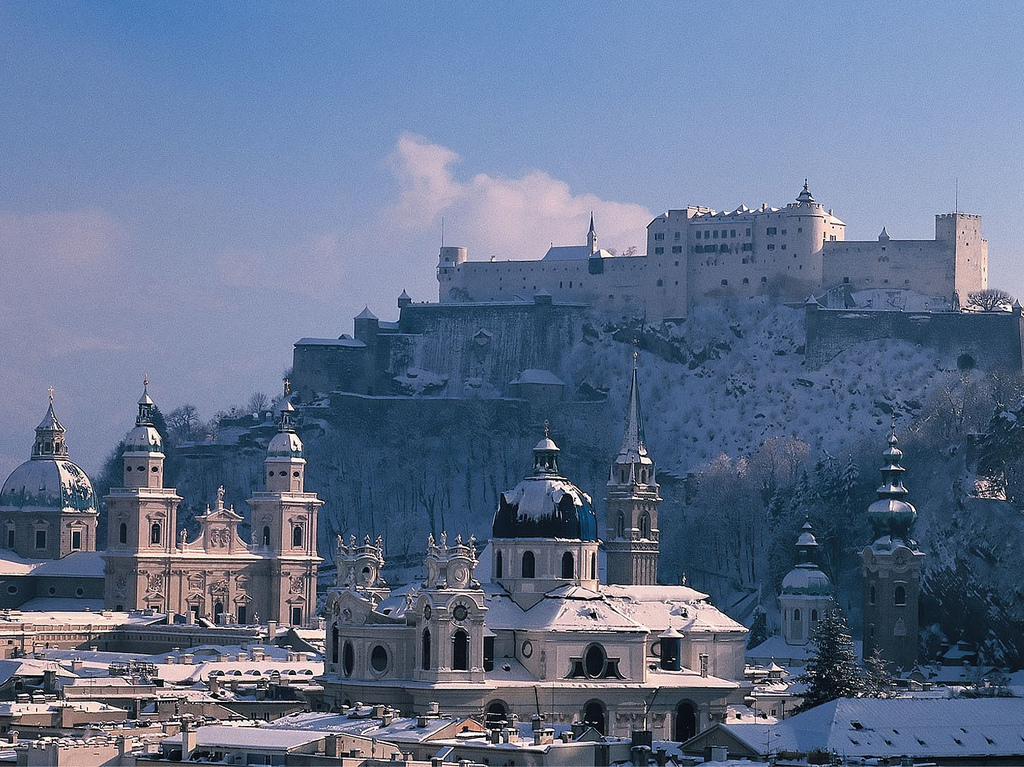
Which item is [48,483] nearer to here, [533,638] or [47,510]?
[47,510]

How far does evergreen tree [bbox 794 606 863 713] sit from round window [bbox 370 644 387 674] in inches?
615

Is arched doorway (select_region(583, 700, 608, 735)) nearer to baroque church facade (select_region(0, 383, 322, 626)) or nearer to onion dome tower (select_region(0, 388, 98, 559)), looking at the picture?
baroque church facade (select_region(0, 383, 322, 626))

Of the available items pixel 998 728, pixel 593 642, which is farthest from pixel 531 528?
pixel 998 728

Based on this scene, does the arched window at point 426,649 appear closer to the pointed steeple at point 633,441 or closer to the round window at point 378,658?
the round window at point 378,658

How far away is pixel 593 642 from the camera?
Result: 11419cm

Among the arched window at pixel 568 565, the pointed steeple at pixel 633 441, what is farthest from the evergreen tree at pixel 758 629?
the arched window at pixel 568 565

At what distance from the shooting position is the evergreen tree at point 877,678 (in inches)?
4390

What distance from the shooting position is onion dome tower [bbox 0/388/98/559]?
573 ft

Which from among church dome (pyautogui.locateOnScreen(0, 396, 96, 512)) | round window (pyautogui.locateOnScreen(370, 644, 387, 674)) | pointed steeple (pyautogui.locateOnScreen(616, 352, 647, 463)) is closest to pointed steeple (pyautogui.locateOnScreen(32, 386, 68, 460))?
church dome (pyautogui.locateOnScreen(0, 396, 96, 512))

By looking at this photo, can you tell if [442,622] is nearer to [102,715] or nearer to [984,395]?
[102,715]

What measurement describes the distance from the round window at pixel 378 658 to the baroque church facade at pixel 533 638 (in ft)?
0.17

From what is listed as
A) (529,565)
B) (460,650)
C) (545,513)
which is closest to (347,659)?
(460,650)

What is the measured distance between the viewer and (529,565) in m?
118

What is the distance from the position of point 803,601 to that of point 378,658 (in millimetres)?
46154
